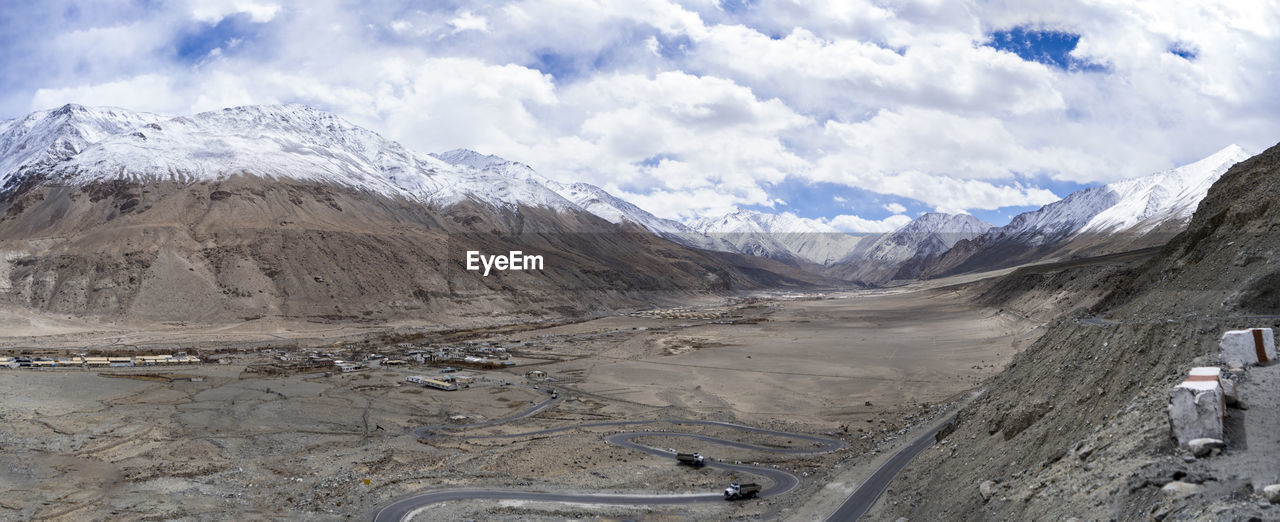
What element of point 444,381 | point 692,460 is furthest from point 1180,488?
point 444,381

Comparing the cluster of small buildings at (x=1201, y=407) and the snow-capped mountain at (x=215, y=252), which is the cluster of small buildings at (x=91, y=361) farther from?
the cluster of small buildings at (x=1201, y=407)

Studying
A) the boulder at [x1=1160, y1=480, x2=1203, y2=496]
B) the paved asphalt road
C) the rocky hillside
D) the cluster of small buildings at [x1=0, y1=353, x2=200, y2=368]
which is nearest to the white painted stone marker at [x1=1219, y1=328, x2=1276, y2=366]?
the rocky hillside

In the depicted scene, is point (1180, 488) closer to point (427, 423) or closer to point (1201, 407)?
point (1201, 407)

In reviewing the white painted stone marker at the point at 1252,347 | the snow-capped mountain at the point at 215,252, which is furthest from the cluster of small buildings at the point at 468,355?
the white painted stone marker at the point at 1252,347

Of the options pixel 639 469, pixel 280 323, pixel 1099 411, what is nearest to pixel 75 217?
pixel 280 323

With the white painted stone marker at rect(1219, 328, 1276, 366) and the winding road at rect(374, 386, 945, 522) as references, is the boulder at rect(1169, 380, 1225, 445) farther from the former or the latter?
the winding road at rect(374, 386, 945, 522)

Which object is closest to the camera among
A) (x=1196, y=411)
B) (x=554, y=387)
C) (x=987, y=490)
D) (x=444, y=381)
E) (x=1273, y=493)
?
(x=1273, y=493)
